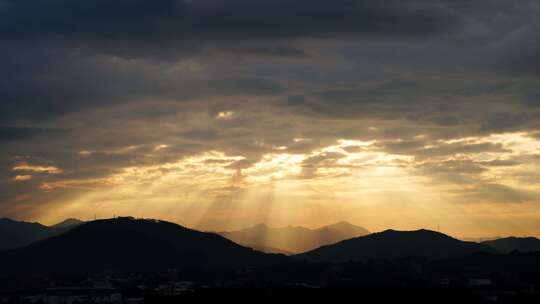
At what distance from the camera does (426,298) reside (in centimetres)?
18200

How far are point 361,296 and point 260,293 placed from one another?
76.2 ft

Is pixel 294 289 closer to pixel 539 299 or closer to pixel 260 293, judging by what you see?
pixel 260 293

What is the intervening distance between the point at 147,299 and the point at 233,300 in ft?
92.2

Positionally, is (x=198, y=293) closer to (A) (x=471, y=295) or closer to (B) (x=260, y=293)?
(B) (x=260, y=293)

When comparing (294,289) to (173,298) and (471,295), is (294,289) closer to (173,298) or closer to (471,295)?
(173,298)

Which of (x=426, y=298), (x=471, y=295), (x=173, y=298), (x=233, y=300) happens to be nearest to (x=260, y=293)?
(x=233, y=300)

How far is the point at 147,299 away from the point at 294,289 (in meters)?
37.0

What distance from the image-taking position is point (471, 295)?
198 meters

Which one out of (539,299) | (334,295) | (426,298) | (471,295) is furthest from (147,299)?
(539,299)

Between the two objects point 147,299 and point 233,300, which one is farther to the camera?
point 147,299

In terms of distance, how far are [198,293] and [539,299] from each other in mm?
83550

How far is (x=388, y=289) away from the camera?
191750mm

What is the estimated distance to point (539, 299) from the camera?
196625 millimetres

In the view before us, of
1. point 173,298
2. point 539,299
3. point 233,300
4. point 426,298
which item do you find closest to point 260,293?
point 233,300
